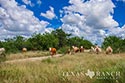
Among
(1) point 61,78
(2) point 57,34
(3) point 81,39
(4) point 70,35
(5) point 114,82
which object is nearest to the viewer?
(5) point 114,82

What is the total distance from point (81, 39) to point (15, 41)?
2809 centimetres

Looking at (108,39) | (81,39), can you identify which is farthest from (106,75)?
(81,39)

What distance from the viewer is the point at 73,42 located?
266 ft

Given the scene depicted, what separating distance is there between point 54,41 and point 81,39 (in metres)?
25.1

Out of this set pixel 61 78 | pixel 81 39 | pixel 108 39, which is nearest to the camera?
pixel 61 78

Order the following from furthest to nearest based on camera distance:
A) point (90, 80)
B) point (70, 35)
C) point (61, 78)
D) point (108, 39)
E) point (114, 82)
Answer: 1. point (70, 35)
2. point (108, 39)
3. point (61, 78)
4. point (90, 80)
5. point (114, 82)

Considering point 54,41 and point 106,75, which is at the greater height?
point 54,41

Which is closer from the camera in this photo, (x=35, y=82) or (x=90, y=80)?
(x=90, y=80)

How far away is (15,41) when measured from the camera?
6994 cm

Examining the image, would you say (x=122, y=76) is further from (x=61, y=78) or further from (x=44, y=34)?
(x=44, y=34)

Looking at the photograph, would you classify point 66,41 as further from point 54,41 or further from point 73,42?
point 54,41

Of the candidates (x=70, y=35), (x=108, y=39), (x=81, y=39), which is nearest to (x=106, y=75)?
(x=108, y=39)

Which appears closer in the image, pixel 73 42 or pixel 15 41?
pixel 15 41

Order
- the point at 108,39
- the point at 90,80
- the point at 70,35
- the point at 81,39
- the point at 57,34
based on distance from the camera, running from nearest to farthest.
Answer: the point at 90,80, the point at 108,39, the point at 57,34, the point at 70,35, the point at 81,39
